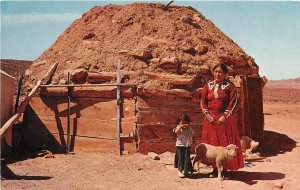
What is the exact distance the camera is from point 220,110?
626cm

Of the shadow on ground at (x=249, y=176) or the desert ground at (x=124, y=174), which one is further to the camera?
the shadow on ground at (x=249, y=176)

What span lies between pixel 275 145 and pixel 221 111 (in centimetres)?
479

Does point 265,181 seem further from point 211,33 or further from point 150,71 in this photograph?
point 211,33

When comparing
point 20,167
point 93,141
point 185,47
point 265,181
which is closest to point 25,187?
point 20,167

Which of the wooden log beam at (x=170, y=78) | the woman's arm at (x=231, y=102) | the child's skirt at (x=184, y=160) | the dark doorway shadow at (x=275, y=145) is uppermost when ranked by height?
the wooden log beam at (x=170, y=78)

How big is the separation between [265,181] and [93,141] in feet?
13.1

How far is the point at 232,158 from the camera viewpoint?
6223mm

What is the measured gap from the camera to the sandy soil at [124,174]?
582 centimetres

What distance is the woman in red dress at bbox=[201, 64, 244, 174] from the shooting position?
20.4 ft

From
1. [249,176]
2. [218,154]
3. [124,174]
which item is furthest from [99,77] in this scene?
[249,176]

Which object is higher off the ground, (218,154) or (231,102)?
(231,102)

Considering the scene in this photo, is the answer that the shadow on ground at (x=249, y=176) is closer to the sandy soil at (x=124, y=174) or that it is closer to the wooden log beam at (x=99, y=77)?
the sandy soil at (x=124, y=174)

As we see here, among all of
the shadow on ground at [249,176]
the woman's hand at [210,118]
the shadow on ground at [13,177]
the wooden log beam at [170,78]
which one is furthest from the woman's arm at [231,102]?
the shadow on ground at [13,177]

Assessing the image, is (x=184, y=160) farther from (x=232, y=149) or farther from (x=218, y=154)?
(x=232, y=149)
